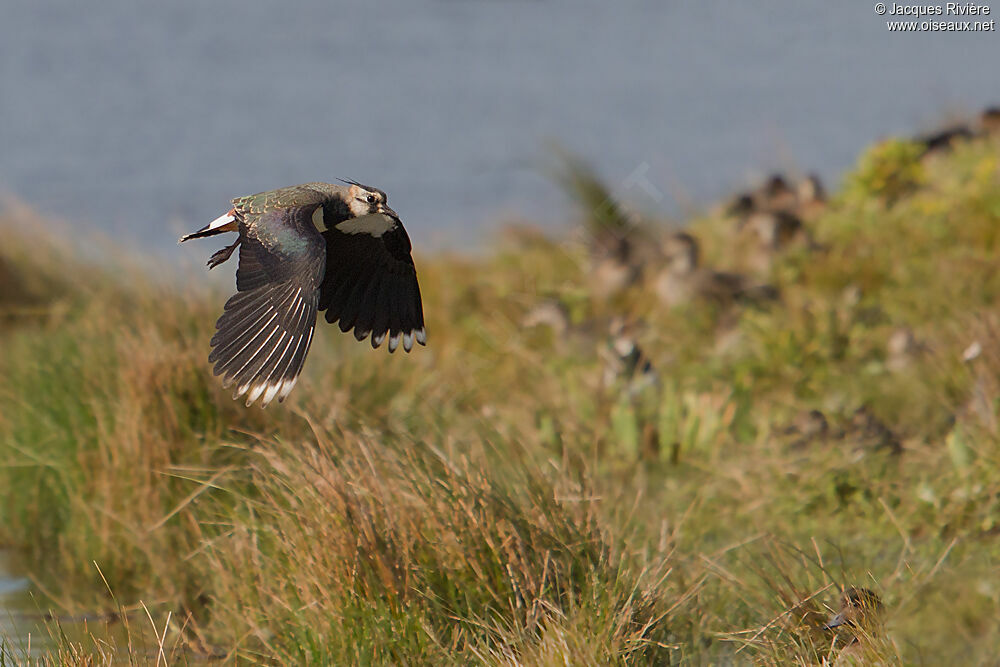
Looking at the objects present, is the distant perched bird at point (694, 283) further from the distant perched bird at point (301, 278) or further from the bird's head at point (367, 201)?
the bird's head at point (367, 201)

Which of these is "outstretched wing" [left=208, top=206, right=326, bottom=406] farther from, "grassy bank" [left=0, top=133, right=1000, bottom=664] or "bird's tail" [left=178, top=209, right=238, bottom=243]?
"grassy bank" [left=0, top=133, right=1000, bottom=664]

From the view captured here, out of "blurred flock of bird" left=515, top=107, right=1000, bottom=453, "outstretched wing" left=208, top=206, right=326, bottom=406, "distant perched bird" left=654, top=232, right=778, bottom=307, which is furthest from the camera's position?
"distant perched bird" left=654, top=232, right=778, bottom=307

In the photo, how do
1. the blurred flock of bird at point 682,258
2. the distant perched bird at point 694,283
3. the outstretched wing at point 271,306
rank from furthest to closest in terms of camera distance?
the distant perched bird at point 694,283 → the blurred flock of bird at point 682,258 → the outstretched wing at point 271,306

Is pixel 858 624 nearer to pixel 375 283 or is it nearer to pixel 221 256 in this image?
pixel 375 283

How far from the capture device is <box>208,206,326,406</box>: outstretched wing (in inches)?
147

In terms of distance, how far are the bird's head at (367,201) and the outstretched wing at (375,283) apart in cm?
31

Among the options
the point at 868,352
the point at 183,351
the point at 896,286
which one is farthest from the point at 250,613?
the point at 896,286

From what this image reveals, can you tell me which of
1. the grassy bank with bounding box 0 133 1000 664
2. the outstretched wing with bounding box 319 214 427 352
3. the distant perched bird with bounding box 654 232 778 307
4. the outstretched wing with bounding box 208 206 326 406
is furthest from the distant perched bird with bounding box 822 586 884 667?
the distant perched bird with bounding box 654 232 778 307

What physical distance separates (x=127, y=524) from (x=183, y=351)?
0.92m

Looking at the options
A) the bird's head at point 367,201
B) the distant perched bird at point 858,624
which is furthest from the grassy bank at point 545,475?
the bird's head at point 367,201

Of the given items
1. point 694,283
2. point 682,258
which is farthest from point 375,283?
point 682,258

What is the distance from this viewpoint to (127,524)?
568cm

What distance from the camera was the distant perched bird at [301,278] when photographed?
148 inches

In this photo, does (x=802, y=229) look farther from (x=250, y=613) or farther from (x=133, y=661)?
(x=133, y=661)
